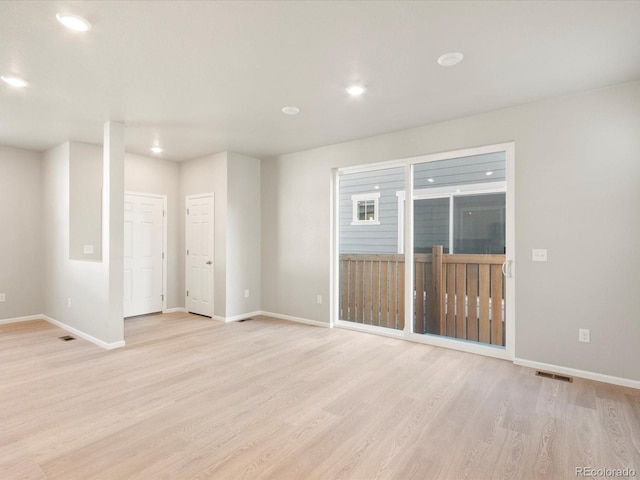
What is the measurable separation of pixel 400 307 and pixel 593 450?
293 centimetres

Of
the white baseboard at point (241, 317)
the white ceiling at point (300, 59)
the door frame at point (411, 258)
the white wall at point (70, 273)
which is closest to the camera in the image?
the white ceiling at point (300, 59)

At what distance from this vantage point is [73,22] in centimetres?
225

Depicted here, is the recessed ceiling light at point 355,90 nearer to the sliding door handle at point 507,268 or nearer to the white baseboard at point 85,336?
the sliding door handle at point 507,268

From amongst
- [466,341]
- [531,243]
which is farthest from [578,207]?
[466,341]

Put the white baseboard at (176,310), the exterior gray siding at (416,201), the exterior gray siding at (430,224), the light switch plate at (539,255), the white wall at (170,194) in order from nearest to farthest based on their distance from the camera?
the light switch plate at (539,255)
the exterior gray siding at (416,201)
the exterior gray siding at (430,224)
the white wall at (170,194)
the white baseboard at (176,310)

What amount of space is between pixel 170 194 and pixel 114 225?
2.15 metres

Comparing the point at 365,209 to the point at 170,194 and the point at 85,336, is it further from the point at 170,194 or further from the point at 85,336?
the point at 85,336

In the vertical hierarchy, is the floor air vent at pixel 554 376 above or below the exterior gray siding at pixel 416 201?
below

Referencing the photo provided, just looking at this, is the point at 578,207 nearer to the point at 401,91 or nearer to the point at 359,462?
the point at 401,91

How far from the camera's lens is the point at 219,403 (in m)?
2.79

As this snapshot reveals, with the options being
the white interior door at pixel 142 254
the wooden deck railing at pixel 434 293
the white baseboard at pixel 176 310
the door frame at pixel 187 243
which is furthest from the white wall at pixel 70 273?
the wooden deck railing at pixel 434 293

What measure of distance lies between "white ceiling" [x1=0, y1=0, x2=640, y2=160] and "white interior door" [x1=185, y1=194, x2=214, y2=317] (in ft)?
6.16

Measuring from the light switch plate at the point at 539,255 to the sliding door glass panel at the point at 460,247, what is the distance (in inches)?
14.9

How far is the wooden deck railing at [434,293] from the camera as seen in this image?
13.5 ft
